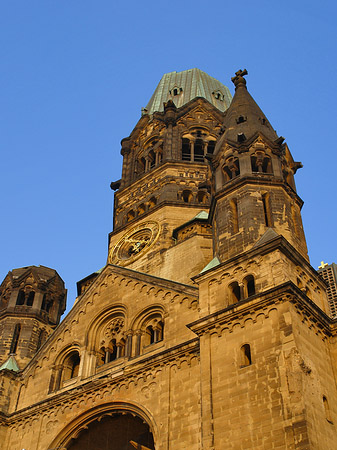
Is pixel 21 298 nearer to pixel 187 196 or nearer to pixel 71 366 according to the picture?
pixel 71 366

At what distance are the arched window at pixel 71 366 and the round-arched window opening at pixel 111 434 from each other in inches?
123

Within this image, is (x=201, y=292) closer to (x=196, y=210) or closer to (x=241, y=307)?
(x=241, y=307)

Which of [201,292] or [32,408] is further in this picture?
[32,408]

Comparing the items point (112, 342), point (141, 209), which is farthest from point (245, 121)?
point (112, 342)

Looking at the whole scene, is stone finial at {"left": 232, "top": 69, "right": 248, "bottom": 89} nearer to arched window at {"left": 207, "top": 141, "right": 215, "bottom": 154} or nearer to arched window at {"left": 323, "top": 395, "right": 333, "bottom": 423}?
arched window at {"left": 207, "top": 141, "right": 215, "bottom": 154}

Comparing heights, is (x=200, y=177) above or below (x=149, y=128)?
below

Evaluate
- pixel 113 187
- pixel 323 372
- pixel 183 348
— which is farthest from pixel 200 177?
pixel 323 372

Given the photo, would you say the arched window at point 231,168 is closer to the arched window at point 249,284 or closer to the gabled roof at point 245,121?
the gabled roof at point 245,121

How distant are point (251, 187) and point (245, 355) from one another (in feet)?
28.0

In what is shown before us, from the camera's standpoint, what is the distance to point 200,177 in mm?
38469

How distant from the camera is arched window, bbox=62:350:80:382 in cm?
2739

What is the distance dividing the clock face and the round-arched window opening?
1168 centimetres

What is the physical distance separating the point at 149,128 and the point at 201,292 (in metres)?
23.2

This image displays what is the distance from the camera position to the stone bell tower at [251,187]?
24.6 m
